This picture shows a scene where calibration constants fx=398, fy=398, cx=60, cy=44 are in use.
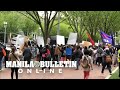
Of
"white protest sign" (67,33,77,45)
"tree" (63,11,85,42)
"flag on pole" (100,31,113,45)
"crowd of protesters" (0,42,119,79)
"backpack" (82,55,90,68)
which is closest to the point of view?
"backpack" (82,55,90,68)

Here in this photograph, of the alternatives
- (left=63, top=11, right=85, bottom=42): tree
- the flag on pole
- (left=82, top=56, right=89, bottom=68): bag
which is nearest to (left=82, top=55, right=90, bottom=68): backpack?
(left=82, top=56, right=89, bottom=68): bag

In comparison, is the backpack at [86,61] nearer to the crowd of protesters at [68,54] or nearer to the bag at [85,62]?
the bag at [85,62]

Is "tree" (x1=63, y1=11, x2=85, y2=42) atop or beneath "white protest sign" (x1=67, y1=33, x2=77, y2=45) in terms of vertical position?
atop

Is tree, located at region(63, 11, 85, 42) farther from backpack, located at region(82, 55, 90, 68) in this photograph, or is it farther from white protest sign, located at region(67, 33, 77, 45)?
backpack, located at region(82, 55, 90, 68)

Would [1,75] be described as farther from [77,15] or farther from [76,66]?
[77,15]

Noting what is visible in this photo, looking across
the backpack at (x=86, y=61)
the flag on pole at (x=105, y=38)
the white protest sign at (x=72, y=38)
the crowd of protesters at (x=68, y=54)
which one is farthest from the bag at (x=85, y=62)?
the white protest sign at (x=72, y=38)

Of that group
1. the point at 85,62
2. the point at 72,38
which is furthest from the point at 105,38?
the point at 85,62

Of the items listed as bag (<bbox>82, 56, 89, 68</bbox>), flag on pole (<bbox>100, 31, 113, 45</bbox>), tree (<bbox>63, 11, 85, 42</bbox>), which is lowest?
bag (<bbox>82, 56, 89, 68</bbox>)

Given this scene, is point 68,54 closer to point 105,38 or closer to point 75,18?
point 105,38

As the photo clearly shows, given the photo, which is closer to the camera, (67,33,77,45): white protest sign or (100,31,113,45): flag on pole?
(100,31,113,45): flag on pole

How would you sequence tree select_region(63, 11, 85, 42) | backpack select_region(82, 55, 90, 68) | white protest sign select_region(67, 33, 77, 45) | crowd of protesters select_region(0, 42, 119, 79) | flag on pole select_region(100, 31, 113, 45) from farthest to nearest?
1. tree select_region(63, 11, 85, 42)
2. white protest sign select_region(67, 33, 77, 45)
3. flag on pole select_region(100, 31, 113, 45)
4. crowd of protesters select_region(0, 42, 119, 79)
5. backpack select_region(82, 55, 90, 68)

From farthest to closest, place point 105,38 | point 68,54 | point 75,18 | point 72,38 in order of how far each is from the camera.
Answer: point 75,18, point 72,38, point 68,54, point 105,38
